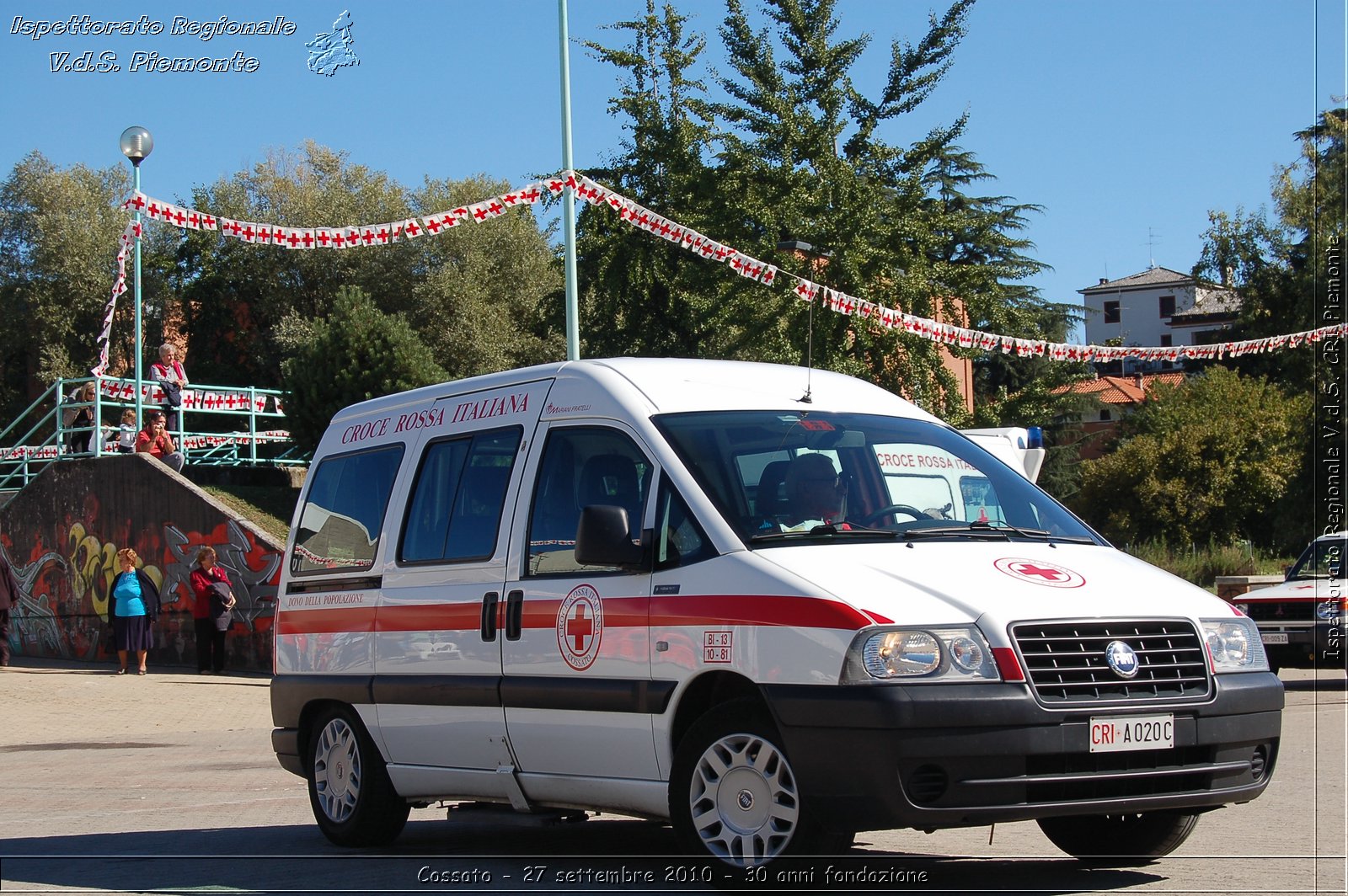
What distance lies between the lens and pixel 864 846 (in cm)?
750

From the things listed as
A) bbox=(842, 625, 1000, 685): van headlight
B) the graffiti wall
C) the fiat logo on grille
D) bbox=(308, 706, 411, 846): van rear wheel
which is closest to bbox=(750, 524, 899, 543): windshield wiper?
bbox=(842, 625, 1000, 685): van headlight

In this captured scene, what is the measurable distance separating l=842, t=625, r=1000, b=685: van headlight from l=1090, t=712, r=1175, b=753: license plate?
1.47 feet

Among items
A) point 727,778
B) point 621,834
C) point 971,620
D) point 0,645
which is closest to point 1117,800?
point 971,620

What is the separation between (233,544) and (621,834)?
53.4 feet

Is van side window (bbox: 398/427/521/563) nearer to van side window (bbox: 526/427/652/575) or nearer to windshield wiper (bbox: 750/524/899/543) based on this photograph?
van side window (bbox: 526/427/652/575)

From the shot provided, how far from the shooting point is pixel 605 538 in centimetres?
618

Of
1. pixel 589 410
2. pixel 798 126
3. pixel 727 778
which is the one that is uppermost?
pixel 798 126

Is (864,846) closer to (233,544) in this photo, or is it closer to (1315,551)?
(1315,551)

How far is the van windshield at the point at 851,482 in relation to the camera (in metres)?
6.27

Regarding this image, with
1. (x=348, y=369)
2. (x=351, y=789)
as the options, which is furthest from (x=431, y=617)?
(x=348, y=369)

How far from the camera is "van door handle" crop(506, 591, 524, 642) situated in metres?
6.92

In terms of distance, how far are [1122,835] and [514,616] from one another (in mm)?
2813

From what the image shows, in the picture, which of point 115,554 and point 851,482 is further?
point 115,554

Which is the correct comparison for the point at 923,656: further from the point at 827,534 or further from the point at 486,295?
the point at 486,295
